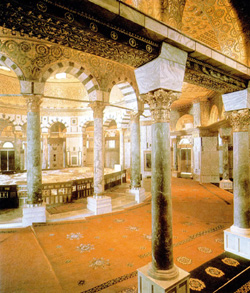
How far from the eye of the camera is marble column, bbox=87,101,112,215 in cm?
642

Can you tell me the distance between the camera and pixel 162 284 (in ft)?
7.63

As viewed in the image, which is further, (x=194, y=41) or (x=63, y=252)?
(x=63, y=252)

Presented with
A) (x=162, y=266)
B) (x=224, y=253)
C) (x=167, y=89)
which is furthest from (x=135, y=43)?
(x=224, y=253)

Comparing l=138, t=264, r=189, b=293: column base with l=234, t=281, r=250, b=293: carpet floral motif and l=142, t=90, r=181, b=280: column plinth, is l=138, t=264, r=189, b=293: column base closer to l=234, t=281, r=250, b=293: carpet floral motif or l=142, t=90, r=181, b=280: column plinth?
l=142, t=90, r=181, b=280: column plinth

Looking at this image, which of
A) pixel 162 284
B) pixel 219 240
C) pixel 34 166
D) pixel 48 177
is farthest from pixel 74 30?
pixel 48 177

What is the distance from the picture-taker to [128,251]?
4.03 m

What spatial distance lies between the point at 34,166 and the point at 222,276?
515 cm

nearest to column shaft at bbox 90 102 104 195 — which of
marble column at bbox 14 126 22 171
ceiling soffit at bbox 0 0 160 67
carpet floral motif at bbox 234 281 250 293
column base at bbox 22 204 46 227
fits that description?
column base at bbox 22 204 46 227

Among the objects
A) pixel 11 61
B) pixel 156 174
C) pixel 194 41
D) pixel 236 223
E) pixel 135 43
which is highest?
pixel 11 61

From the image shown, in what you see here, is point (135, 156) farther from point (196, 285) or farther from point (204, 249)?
point (196, 285)

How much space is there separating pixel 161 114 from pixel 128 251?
294 centimetres

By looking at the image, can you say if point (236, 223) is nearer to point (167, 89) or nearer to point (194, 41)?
point (167, 89)

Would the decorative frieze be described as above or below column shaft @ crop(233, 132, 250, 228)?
above

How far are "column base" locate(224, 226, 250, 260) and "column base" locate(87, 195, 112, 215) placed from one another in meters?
3.63
